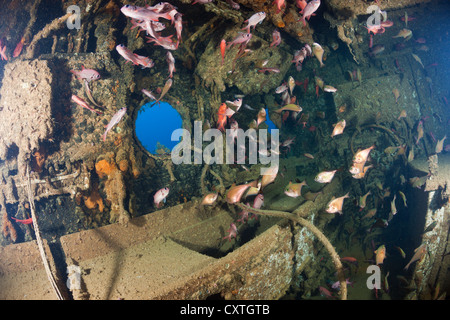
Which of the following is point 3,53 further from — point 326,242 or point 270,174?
point 326,242

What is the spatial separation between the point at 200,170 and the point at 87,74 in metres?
3.12

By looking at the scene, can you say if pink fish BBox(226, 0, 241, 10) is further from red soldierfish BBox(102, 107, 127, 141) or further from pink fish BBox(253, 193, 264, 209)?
pink fish BBox(253, 193, 264, 209)

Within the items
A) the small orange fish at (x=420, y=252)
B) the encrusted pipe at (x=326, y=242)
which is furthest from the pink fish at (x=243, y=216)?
the small orange fish at (x=420, y=252)

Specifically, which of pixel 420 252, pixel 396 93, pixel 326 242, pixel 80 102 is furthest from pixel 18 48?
pixel 396 93

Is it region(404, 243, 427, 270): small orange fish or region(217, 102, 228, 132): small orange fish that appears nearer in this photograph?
region(404, 243, 427, 270): small orange fish

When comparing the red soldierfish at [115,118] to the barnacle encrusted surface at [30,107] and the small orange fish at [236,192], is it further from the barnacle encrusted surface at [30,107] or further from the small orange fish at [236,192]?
the small orange fish at [236,192]

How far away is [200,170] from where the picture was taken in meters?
5.28

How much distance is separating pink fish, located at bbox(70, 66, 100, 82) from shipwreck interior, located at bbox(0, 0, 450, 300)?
0.54 ft

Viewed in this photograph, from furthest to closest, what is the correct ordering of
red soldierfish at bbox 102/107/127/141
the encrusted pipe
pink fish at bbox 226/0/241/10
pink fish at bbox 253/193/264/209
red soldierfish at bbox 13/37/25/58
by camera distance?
red soldierfish at bbox 13/37/25/58 → pink fish at bbox 226/0/241/10 → pink fish at bbox 253/193/264/209 → red soldierfish at bbox 102/107/127/141 → the encrusted pipe

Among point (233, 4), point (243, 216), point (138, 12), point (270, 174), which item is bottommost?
point (243, 216)

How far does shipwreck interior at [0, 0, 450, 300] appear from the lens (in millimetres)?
3250

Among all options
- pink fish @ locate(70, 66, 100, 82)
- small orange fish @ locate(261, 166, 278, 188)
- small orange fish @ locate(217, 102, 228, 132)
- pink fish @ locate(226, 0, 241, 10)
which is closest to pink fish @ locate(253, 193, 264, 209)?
small orange fish @ locate(261, 166, 278, 188)
